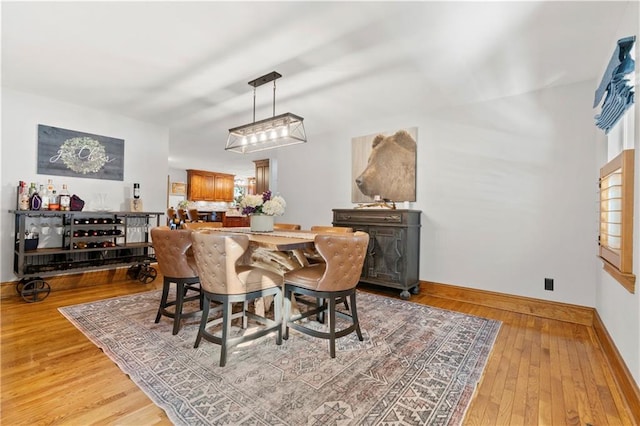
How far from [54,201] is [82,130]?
43.1 inches

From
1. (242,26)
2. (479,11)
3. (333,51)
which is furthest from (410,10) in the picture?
(242,26)

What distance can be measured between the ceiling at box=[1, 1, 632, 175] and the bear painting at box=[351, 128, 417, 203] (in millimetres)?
582

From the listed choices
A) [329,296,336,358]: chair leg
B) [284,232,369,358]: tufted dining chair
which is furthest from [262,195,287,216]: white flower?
[329,296,336,358]: chair leg

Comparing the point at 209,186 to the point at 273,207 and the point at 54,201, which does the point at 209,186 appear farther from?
the point at 273,207

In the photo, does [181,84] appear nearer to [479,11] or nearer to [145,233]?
[145,233]

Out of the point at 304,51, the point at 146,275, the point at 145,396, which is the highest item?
the point at 304,51

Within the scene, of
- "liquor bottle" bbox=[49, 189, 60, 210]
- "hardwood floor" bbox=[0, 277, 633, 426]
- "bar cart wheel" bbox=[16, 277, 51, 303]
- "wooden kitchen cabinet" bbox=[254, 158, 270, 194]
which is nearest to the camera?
"hardwood floor" bbox=[0, 277, 633, 426]

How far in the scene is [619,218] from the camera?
Result: 1993mm

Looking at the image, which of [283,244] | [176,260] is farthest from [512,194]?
[176,260]

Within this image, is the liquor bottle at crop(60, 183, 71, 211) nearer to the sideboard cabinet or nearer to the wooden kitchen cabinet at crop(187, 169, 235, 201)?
the sideboard cabinet

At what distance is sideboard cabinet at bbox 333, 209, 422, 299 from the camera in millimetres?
3826

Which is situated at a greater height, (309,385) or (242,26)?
(242,26)

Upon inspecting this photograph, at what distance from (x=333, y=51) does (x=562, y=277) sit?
3330 mm

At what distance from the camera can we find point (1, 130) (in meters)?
3.62
